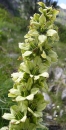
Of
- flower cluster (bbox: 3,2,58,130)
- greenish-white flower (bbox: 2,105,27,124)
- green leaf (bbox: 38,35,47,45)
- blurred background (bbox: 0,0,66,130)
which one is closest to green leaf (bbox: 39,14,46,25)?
flower cluster (bbox: 3,2,58,130)

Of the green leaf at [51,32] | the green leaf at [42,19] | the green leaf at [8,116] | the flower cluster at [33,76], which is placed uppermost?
the green leaf at [42,19]

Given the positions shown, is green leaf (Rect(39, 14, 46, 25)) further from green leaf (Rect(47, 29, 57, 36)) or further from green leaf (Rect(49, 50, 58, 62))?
green leaf (Rect(49, 50, 58, 62))

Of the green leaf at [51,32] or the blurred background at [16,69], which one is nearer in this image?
the green leaf at [51,32]

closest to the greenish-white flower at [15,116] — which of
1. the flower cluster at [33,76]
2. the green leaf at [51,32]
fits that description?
the flower cluster at [33,76]

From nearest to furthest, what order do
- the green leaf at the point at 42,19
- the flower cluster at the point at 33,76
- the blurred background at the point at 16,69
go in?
the flower cluster at the point at 33,76 < the green leaf at the point at 42,19 < the blurred background at the point at 16,69

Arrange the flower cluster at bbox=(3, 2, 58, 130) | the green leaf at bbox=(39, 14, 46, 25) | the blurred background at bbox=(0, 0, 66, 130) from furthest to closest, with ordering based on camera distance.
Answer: the blurred background at bbox=(0, 0, 66, 130) < the green leaf at bbox=(39, 14, 46, 25) < the flower cluster at bbox=(3, 2, 58, 130)

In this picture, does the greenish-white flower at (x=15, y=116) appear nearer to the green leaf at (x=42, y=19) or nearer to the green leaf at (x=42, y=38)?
the green leaf at (x=42, y=38)

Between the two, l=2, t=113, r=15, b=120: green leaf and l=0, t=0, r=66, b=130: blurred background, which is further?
l=0, t=0, r=66, b=130: blurred background

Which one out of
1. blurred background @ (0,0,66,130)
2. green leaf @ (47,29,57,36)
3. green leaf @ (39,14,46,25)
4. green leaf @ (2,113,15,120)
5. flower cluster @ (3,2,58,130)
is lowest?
green leaf @ (2,113,15,120)
